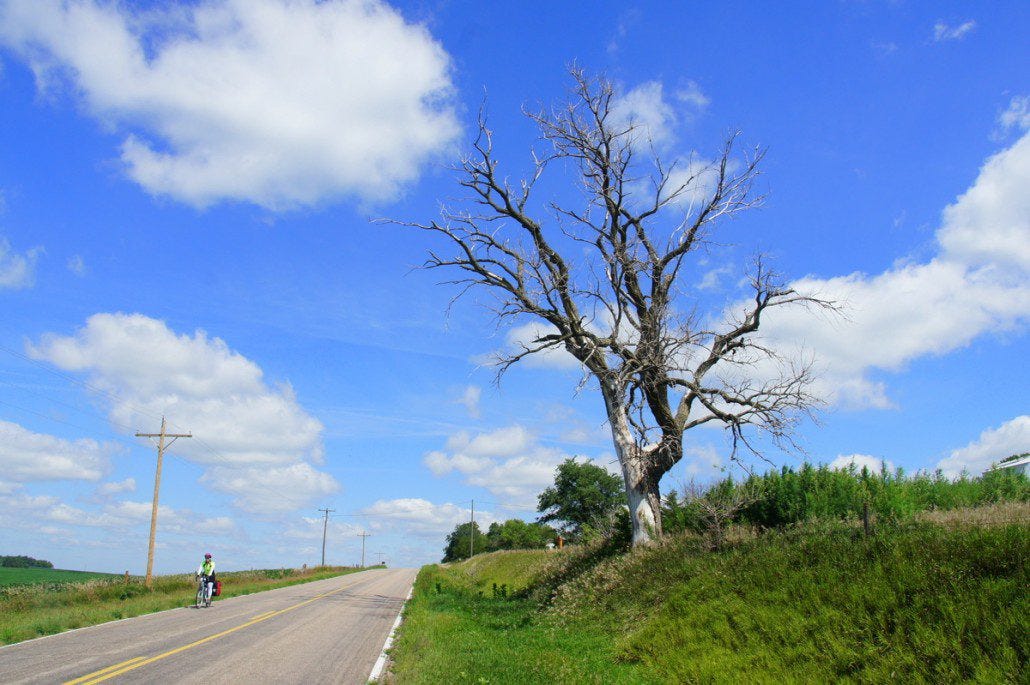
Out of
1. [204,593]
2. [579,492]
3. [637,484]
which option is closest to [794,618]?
[637,484]

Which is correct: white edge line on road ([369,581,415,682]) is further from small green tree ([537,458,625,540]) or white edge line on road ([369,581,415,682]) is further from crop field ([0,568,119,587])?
small green tree ([537,458,625,540])

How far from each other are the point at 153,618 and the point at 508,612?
31.6 ft

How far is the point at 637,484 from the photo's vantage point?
19.0 m

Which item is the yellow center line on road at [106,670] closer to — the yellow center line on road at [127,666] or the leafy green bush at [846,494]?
the yellow center line on road at [127,666]

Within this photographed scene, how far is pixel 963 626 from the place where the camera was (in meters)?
7.19

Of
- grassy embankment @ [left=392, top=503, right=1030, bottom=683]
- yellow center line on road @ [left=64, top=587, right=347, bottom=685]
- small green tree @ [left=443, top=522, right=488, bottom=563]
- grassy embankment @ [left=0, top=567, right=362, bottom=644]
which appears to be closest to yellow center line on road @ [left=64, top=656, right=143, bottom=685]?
yellow center line on road @ [left=64, top=587, right=347, bottom=685]

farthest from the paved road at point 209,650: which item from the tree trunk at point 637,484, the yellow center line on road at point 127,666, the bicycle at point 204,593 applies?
the tree trunk at point 637,484

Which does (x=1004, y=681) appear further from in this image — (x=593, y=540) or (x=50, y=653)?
(x=593, y=540)

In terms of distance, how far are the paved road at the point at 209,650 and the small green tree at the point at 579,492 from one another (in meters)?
55.4

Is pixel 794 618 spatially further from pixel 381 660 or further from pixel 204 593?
pixel 204 593

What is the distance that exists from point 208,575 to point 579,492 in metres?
55.0

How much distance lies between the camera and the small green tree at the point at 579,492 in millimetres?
74312

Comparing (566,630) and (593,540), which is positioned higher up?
(593,540)

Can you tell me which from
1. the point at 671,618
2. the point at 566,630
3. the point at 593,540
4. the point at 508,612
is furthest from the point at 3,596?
the point at 671,618
